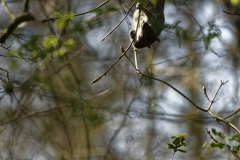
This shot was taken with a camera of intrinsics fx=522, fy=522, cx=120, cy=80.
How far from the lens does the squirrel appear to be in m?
2.47

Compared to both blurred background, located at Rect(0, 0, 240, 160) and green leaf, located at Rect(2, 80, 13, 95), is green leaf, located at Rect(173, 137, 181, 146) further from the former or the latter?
blurred background, located at Rect(0, 0, 240, 160)

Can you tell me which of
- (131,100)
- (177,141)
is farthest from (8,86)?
(131,100)

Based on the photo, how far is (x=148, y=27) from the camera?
2.47m

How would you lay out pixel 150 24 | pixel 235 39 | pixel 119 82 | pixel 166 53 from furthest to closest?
1. pixel 119 82
2. pixel 166 53
3. pixel 235 39
4. pixel 150 24

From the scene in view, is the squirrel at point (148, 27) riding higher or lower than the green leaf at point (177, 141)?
higher

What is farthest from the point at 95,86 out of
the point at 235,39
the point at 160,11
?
the point at 160,11

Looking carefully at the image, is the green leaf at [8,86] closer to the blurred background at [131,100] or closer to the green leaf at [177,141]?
the green leaf at [177,141]

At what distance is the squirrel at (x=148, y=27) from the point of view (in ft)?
8.12

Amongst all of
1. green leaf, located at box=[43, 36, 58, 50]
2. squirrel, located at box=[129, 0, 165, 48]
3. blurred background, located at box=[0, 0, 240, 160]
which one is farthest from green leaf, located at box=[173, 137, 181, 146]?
blurred background, located at box=[0, 0, 240, 160]

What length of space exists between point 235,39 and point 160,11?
144 inches

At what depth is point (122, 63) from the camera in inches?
276

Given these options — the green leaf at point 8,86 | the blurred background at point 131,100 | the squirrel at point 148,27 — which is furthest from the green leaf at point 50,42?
the blurred background at point 131,100

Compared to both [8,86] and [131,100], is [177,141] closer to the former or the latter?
[8,86]

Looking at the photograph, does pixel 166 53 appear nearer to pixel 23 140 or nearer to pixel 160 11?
pixel 23 140
